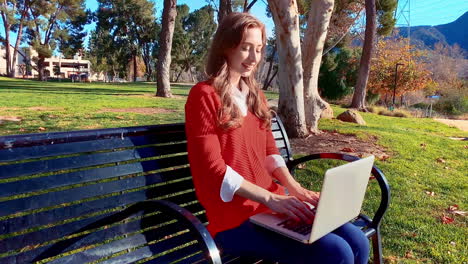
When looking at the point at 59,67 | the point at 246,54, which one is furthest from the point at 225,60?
the point at 59,67

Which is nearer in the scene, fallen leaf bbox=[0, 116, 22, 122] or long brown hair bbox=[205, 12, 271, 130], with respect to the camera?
long brown hair bbox=[205, 12, 271, 130]

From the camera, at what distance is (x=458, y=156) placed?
632cm

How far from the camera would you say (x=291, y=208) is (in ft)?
5.50

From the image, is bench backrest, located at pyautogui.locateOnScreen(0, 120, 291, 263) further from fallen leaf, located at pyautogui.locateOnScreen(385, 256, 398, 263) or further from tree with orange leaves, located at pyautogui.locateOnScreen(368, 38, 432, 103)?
tree with orange leaves, located at pyautogui.locateOnScreen(368, 38, 432, 103)

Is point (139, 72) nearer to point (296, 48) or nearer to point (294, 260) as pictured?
point (296, 48)

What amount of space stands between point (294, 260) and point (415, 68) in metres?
27.4

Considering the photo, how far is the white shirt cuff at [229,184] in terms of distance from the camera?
5.68 ft

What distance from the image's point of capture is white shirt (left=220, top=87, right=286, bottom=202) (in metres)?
1.73

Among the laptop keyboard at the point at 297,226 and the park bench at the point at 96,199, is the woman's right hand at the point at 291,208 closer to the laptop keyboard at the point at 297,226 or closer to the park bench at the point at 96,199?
the laptop keyboard at the point at 297,226

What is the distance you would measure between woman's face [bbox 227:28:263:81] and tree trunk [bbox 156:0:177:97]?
1226 cm

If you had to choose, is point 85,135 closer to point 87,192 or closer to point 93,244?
point 87,192

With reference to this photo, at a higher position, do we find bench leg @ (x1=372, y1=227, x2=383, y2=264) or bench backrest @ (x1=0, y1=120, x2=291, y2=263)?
bench backrest @ (x1=0, y1=120, x2=291, y2=263)

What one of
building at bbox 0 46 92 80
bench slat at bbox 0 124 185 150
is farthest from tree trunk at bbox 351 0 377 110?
building at bbox 0 46 92 80

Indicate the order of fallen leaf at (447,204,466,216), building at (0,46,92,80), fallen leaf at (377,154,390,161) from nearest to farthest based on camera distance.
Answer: fallen leaf at (447,204,466,216), fallen leaf at (377,154,390,161), building at (0,46,92,80)
